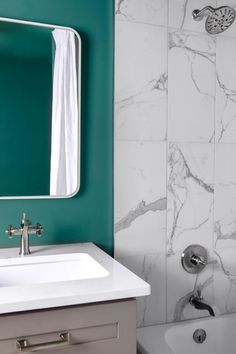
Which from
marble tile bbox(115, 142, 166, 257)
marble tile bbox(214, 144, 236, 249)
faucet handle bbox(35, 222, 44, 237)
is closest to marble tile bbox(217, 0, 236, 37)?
marble tile bbox(214, 144, 236, 249)

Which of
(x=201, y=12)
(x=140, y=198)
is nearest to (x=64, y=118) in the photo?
(x=140, y=198)

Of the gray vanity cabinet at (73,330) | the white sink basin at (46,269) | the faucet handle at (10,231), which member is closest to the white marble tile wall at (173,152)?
the white sink basin at (46,269)

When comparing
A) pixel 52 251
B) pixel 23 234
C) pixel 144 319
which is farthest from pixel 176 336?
pixel 23 234

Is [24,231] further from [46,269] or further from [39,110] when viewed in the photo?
[39,110]

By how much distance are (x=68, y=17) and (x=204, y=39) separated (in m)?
0.71

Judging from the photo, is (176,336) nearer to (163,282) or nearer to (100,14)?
(163,282)

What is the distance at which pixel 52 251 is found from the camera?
1546mm

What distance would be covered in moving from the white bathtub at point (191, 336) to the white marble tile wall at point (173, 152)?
0.21 feet

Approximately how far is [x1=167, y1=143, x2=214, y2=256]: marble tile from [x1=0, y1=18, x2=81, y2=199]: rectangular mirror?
51cm

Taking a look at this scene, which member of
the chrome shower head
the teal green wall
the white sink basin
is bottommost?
the white sink basin

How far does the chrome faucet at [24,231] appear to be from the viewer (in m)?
1.49

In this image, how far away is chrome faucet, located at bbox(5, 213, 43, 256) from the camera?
149cm

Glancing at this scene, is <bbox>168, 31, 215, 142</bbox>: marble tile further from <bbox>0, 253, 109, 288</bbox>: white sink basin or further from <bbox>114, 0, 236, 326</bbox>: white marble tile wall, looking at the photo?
<bbox>0, 253, 109, 288</bbox>: white sink basin

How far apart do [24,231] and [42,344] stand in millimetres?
546
